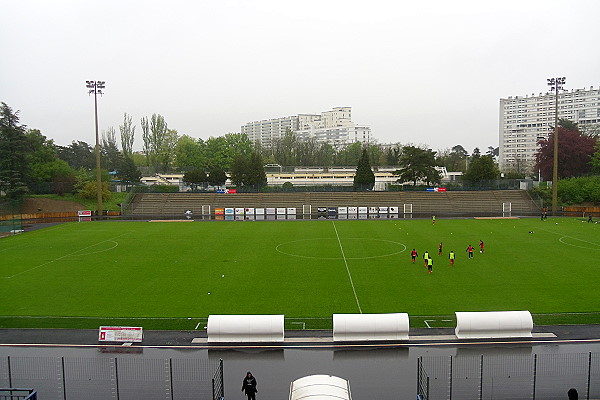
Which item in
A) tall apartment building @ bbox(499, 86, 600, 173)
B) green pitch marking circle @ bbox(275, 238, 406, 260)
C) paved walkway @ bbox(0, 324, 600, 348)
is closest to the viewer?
paved walkway @ bbox(0, 324, 600, 348)

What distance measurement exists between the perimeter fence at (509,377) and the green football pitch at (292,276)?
344cm

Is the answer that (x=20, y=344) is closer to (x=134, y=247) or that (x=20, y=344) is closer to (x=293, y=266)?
(x=293, y=266)

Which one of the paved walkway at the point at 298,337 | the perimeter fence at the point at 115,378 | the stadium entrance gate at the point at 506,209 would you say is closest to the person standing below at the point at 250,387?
the perimeter fence at the point at 115,378

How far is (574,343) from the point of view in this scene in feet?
53.7

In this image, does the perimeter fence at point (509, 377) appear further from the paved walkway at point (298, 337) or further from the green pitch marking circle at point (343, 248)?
the green pitch marking circle at point (343, 248)

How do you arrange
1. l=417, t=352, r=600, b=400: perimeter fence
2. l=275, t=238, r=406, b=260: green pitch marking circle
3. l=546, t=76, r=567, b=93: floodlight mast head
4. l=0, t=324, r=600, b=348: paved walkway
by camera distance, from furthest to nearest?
l=546, t=76, r=567, b=93: floodlight mast head
l=275, t=238, r=406, b=260: green pitch marking circle
l=0, t=324, r=600, b=348: paved walkway
l=417, t=352, r=600, b=400: perimeter fence

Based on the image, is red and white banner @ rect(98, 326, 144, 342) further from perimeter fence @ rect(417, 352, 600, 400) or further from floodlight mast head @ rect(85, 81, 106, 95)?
floodlight mast head @ rect(85, 81, 106, 95)

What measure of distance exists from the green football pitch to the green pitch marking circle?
0.14 m

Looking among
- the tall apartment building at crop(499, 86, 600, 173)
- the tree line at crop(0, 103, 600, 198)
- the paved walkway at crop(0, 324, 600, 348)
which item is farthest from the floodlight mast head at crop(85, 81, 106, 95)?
the tall apartment building at crop(499, 86, 600, 173)

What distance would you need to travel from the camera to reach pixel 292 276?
26.7 meters

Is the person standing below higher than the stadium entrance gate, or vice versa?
the stadium entrance gate

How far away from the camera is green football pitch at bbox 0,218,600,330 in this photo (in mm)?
20391

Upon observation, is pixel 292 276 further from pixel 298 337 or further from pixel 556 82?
pixel 556 82

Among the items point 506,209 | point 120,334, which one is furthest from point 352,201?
point 120,334
